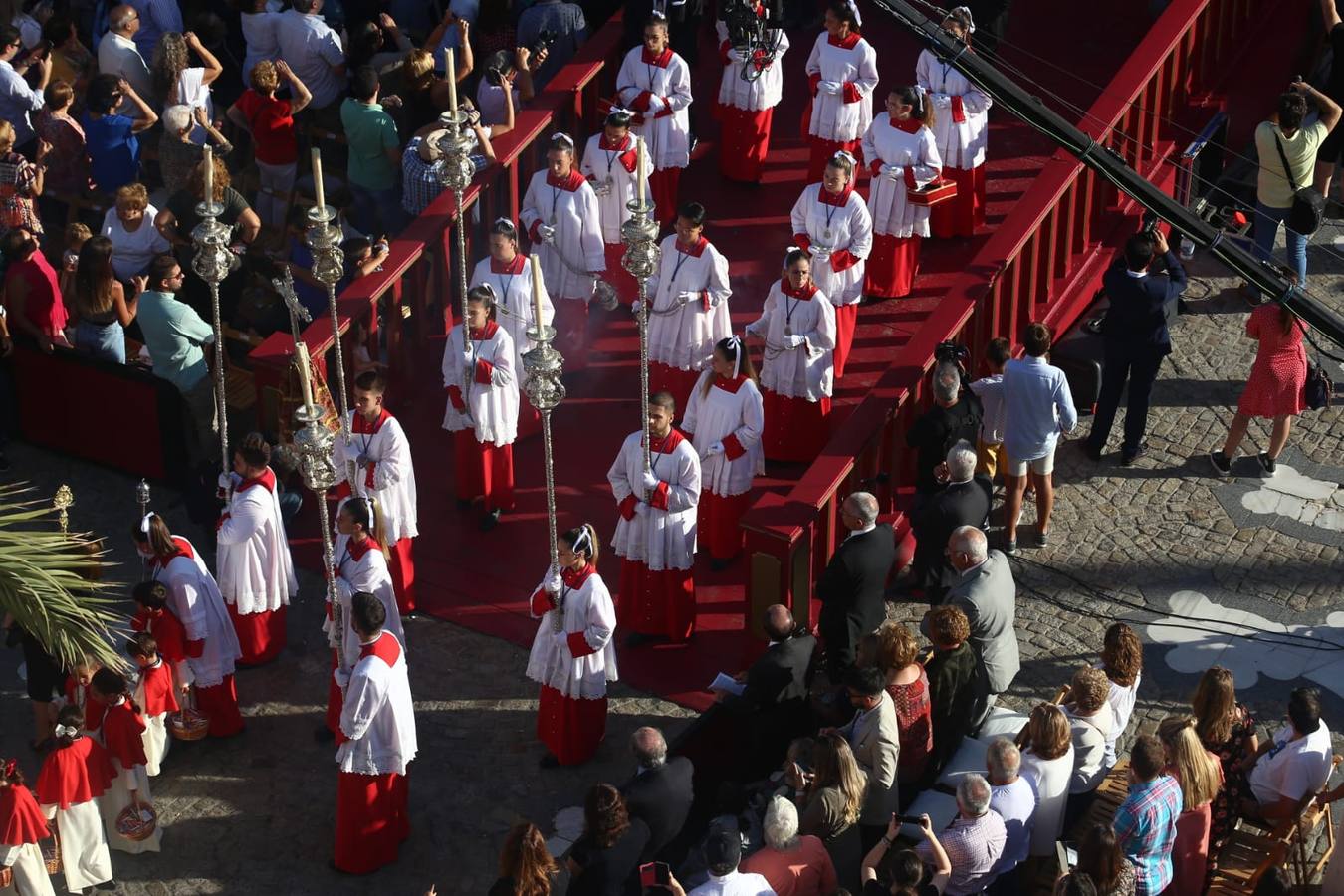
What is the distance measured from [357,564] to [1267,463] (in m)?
6.53

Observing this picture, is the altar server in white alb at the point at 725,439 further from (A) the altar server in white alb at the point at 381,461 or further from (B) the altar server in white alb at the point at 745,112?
(B) the altar server in white alb at the point at 745,112

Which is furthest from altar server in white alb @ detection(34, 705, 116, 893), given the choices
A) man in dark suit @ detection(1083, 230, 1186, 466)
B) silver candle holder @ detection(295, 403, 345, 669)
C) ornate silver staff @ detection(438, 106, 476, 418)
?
man in dark suit @ detection(1083, 230, 1186, 466)

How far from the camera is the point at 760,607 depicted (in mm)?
15039

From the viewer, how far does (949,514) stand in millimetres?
14914

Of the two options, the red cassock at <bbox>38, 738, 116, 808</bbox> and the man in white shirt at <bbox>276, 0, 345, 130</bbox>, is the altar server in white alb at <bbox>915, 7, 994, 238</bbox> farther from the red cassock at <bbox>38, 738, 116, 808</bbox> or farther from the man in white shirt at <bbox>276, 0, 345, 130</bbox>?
the red cassock at <bbox>38, 738, 116, 808</bbox>

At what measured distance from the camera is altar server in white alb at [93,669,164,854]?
1362cm

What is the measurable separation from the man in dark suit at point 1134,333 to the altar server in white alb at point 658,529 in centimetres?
319

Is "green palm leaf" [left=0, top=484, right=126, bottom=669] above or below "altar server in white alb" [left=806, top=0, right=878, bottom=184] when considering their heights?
below

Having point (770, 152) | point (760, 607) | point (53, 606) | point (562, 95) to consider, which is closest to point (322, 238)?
point (53, 606)

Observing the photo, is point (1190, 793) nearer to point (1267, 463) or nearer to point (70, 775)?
point (1267, 463)

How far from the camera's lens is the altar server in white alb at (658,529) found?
1495 cm

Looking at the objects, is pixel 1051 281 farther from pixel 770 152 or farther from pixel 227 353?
pixel 227 353

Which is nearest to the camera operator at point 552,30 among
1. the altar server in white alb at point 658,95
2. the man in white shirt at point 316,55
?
the altar server in white alb at point 658,95

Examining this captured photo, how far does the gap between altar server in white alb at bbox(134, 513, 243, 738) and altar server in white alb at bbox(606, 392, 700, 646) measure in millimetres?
2468
